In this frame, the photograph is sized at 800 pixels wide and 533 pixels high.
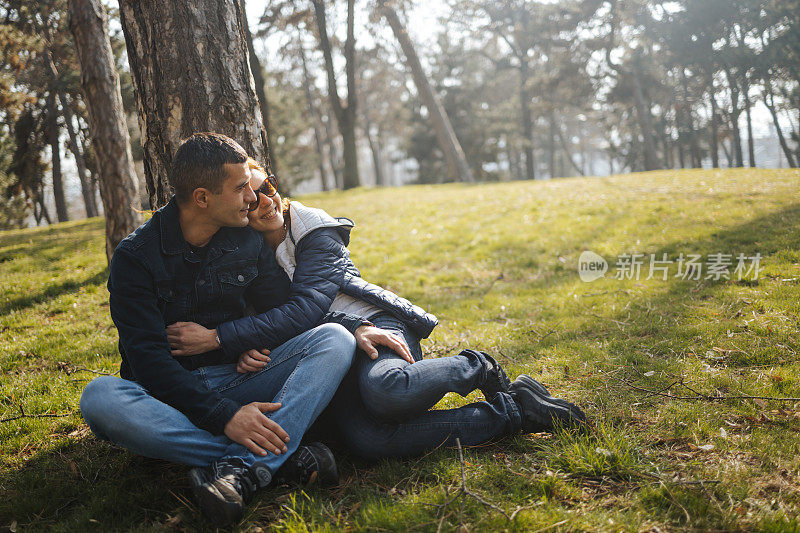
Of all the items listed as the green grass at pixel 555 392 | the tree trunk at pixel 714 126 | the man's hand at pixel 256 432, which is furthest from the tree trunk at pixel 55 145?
the tree trunk at pixel 714 126

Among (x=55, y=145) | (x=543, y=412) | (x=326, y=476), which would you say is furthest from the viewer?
(x=55, y=145)

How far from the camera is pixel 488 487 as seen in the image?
8.01ft

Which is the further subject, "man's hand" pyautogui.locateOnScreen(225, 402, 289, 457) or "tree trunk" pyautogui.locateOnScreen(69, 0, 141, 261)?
"tree trunk" pyautogui.locateOnScreen(69, 0, 141, 261)

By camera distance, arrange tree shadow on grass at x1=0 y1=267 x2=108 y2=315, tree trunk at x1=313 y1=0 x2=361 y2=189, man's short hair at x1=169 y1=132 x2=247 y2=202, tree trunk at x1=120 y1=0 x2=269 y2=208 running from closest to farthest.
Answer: man's short hair at x1=169 y1=132 x2=247 y2=202 → tree trunk at x1=120 y1=0 x2=269 y2=208 → tree shadow on grass at x1=0 y1=267 x2=108 y2=315 → tree trunk at x1=313 y1=0 x2=361 y2=189

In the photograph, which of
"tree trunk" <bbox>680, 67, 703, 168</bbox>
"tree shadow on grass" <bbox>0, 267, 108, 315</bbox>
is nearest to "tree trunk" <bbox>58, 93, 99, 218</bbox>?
"tree shadow on grass" <bbox>0, 267, 108, 315</bbox>

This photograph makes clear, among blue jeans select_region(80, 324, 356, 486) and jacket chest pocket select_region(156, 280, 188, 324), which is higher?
jacket chest pocket select_region(156, 280, 188, 324)

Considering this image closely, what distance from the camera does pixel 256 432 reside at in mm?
2428

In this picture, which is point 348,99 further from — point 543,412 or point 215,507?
point 215,507

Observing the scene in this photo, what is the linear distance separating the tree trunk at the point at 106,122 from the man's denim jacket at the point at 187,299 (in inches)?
208

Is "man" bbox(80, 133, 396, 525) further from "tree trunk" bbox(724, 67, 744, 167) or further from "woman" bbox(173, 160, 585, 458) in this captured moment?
"tree trunk" bbox(724, 67, 744, 167)

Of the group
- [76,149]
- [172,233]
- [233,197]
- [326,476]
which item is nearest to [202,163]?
[233,197]

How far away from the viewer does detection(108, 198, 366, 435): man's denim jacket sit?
8.15ft

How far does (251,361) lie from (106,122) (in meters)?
6.48

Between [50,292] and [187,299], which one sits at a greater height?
[187,299]
